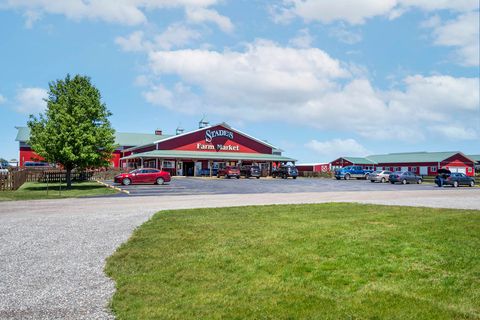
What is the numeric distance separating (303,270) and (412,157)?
248ft

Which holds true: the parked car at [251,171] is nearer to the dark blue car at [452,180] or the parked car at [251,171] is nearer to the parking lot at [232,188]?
the parking lot at [232,188]

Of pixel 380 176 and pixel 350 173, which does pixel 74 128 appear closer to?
pixel 380 176

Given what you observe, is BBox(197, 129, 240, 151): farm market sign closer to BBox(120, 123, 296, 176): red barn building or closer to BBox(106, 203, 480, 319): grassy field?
BBox(120, 123, 296, 176): red barn building

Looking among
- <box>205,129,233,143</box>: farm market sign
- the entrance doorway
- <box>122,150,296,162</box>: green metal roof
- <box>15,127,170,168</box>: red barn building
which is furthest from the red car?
<box>15,127,170,168</box>: red barn building

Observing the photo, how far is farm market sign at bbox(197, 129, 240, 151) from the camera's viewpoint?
61.7 m

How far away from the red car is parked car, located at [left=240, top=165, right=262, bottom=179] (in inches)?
718

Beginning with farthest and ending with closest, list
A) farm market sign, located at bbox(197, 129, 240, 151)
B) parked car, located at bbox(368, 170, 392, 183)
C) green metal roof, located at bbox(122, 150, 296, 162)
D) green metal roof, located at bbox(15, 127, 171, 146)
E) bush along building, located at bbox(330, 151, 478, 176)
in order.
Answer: green metal roof, located at bbox(15, 127, 171, 146), bush along building, located at bbox(330, 151, 478, 176), farm market sign, located at bbox(197, 129, 240, 151), green metal roof, located at bbox(122, 150, 296, 162), parked car, located at bbox(368, 170, 392, 183)

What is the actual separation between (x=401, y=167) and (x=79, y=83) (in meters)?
60.5

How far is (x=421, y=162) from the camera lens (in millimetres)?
72750

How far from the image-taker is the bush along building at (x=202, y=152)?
57375mm

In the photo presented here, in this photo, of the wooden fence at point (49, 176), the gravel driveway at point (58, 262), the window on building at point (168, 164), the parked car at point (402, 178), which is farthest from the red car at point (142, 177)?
the parked car at point (402, 178)

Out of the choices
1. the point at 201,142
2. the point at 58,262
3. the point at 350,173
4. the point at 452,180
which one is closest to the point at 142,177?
the point at 201,142

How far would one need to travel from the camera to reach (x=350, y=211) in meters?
14.6

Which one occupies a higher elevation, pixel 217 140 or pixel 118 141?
pixel 118 141
